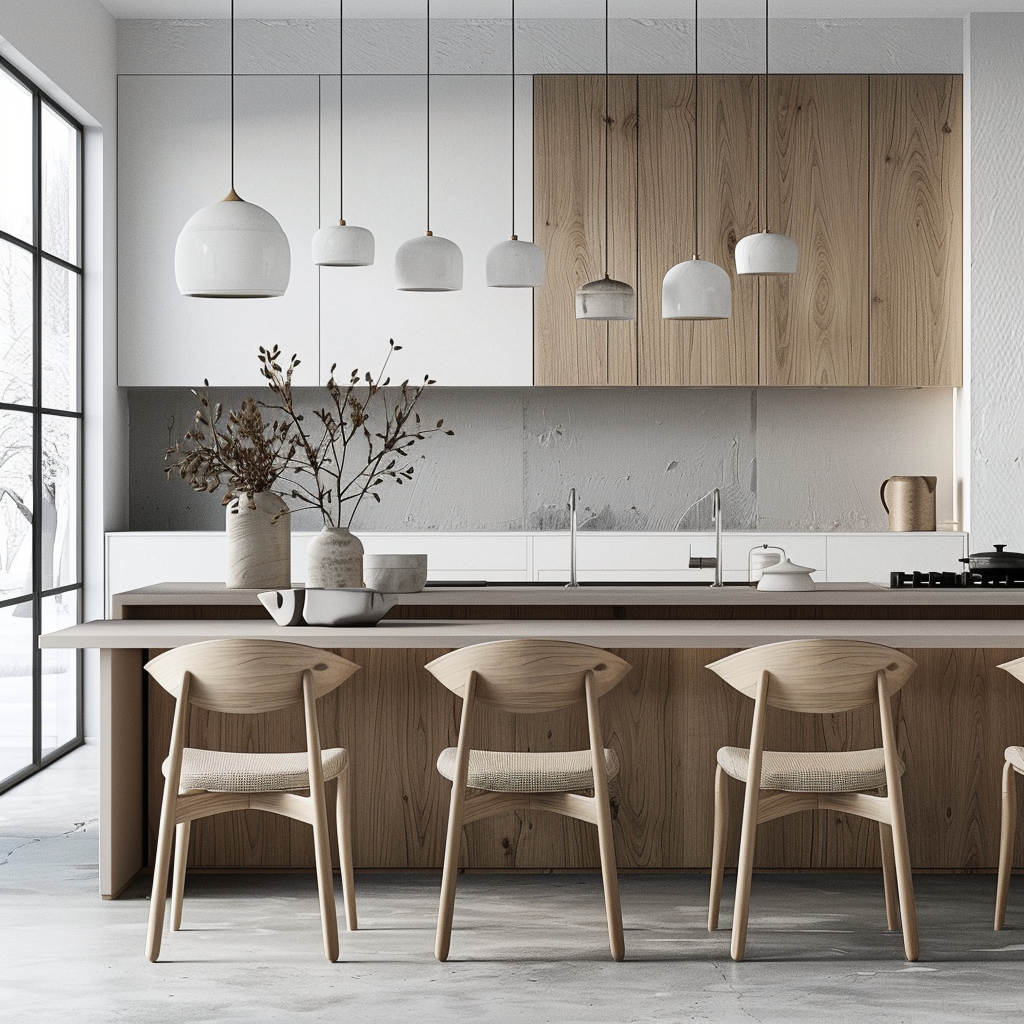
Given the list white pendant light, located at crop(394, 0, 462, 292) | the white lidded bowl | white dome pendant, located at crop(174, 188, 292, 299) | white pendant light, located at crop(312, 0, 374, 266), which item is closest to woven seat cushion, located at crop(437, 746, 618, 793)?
the white lidded bowl

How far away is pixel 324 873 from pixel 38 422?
286cm

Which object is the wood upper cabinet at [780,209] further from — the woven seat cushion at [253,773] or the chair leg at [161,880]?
the chair leg at [161,880]

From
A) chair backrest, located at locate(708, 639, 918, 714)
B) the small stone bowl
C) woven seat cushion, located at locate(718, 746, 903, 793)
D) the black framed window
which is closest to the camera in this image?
chair backrest, located at locate(708, 639, 918, 714)

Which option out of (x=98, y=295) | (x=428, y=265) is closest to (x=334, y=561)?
(x=428, y=265)

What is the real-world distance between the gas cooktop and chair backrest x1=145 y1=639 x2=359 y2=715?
6.27 feet

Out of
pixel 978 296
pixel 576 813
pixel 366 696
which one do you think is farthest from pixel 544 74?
pixel 576 813

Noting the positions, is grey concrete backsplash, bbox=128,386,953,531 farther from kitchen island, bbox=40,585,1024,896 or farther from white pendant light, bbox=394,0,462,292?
kitchen island, bbox=40,585,1024,896

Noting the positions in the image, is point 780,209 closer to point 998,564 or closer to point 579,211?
point 579,211

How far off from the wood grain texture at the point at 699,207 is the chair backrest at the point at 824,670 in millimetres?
3073

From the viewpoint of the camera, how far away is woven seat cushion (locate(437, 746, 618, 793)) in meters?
2.82

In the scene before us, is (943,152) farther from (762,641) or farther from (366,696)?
(366,696)

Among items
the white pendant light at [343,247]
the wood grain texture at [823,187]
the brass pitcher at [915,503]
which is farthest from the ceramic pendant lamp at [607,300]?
the brass pitcher at [915,503]

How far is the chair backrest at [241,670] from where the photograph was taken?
8.95 feet

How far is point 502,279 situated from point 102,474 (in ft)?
8.38
